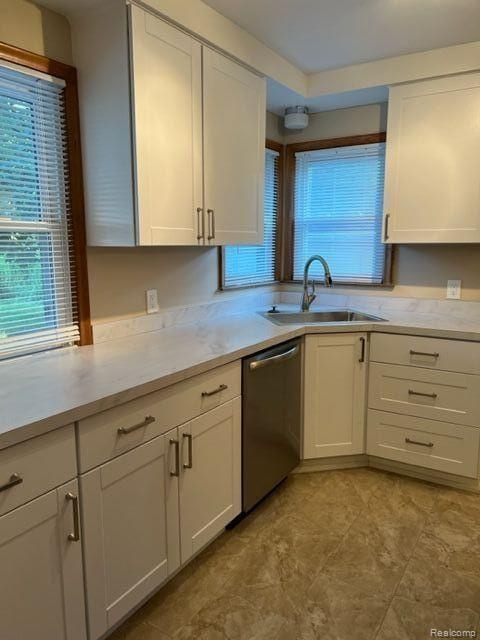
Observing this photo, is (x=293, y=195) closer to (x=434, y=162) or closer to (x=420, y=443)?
(x=434, y=162)

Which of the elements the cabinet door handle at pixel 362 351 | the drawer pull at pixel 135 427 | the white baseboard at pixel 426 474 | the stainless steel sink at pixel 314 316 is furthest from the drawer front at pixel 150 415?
the white baseboard at pixel 426 474

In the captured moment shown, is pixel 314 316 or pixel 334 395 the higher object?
pixel 314 316

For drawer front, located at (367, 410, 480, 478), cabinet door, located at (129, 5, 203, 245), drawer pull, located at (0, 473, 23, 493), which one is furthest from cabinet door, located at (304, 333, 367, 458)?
drawer pull, located at (0, 473, 23, 493)

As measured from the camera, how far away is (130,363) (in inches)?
71.1

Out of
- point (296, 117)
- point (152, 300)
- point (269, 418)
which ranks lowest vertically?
point (269, 418)

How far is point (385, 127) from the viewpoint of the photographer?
3070 mm

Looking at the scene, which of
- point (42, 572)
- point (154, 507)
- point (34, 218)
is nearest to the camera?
point (42, 572)

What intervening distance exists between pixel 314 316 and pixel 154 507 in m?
1.82

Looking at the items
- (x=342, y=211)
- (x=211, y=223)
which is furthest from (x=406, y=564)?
(x=342, y=211)

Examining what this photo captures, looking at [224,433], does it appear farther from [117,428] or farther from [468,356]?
[468,356]

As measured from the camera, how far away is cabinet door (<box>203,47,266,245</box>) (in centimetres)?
224

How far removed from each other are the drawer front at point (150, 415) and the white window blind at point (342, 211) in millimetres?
1611

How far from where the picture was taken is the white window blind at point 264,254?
10.2ft

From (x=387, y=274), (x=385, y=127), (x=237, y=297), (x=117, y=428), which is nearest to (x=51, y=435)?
(x=117, y=428)
